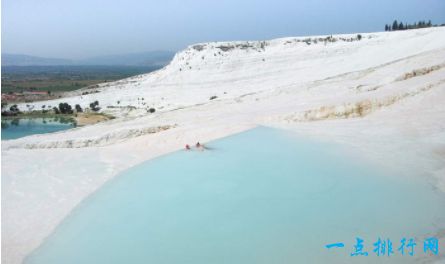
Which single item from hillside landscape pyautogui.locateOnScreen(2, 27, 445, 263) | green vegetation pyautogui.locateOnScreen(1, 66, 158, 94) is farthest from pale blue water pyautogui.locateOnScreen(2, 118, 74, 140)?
green vegetation pyautogui.locateOnScreen(1, 66, 158, 94)

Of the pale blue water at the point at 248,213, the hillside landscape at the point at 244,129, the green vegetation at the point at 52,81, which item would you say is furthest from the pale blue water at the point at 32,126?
the green vegetation at the point at 52,81

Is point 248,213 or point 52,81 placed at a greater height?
point 248,213

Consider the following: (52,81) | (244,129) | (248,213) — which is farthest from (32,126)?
(52,81)

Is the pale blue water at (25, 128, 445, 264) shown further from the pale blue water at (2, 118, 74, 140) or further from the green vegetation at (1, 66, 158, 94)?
the green vegetation at (1, 66, 158, 94)

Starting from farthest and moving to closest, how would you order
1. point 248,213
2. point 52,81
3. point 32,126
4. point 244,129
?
point 52,81 → point 32,126 → point 244,129 → point 248,213

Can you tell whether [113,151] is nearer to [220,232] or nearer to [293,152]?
[293,152]

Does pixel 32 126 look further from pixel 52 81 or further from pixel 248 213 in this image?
pixel 52 81

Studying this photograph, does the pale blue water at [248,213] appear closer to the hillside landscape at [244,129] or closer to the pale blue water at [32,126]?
the hillside landscape at [244,129]
